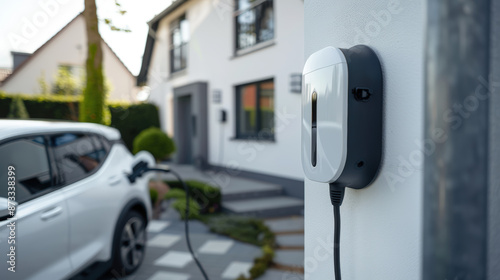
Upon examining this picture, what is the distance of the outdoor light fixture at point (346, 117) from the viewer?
90 centimetres

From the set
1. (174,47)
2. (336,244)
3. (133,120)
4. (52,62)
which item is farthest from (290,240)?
(52,62)

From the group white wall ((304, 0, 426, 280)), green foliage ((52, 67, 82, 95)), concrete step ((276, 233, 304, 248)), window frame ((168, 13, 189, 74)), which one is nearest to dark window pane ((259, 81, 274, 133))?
concrete step ((276, 233, 304, 248))

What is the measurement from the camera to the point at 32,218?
2.02 meters

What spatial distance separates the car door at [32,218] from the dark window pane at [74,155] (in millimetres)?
133

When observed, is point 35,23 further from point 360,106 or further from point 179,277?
point 360,106

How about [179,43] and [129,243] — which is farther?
[179,43]

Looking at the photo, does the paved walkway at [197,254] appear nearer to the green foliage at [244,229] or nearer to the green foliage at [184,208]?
the green foliage at [244,229]

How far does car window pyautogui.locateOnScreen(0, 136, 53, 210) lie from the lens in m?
1.95

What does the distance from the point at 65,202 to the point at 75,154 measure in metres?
0.51

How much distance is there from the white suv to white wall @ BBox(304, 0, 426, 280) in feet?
5.46

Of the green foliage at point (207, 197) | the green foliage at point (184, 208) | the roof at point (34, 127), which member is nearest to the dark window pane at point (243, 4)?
the green foliage at point (207, 197)

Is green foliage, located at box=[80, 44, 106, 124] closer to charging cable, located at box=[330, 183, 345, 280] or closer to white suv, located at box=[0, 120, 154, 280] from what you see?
white suv, located at box=[0, 120, 154, 280]

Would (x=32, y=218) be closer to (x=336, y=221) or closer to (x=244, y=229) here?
(x=336, y=221)

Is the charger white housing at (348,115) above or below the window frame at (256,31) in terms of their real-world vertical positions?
below
